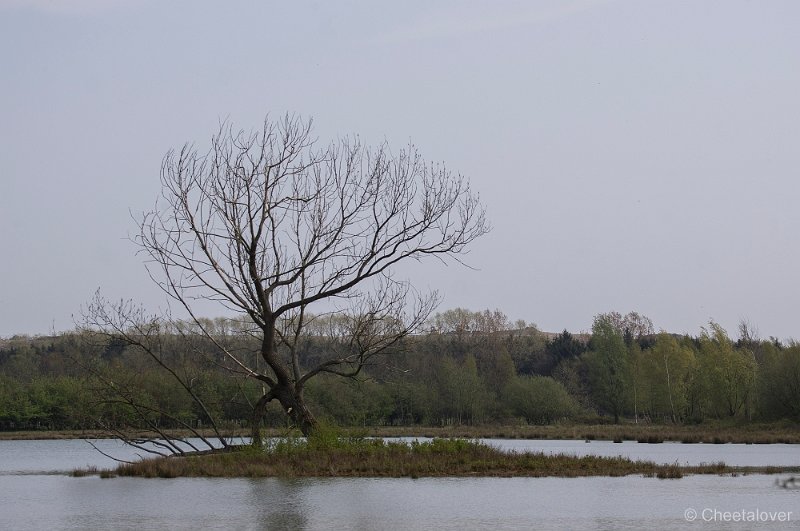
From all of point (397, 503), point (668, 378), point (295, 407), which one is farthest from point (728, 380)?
point (397, 503)

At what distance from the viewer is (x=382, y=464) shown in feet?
73.5

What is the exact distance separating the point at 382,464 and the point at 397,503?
5.44 m

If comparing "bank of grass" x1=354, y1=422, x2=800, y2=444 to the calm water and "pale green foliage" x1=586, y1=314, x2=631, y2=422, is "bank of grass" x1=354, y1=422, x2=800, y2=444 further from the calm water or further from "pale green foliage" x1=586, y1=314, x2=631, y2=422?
the calm water

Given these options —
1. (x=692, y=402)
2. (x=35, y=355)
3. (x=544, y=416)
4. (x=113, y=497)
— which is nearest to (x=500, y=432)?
(x=544, y=416)

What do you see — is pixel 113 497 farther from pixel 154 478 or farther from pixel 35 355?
pixel 35 355

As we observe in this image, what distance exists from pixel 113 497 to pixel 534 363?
354ft

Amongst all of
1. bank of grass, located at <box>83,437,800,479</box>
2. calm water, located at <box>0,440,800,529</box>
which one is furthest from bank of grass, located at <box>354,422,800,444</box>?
calm water, located at <box>0,440,800,529</box>

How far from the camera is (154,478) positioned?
22.6 metres

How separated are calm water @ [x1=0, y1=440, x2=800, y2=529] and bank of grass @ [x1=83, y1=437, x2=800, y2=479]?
0.74 m

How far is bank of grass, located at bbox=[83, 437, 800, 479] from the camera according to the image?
2200 cm

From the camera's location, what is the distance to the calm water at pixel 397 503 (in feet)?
48.1

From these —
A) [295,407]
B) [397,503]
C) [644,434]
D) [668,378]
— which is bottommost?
[644,434]

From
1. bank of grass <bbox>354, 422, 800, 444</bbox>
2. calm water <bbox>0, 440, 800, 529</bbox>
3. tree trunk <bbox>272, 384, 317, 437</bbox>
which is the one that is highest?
tree trunk <bbox>272, 384, 317, 437</bbox>

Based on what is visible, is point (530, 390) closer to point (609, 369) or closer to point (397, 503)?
point (609, 369)
